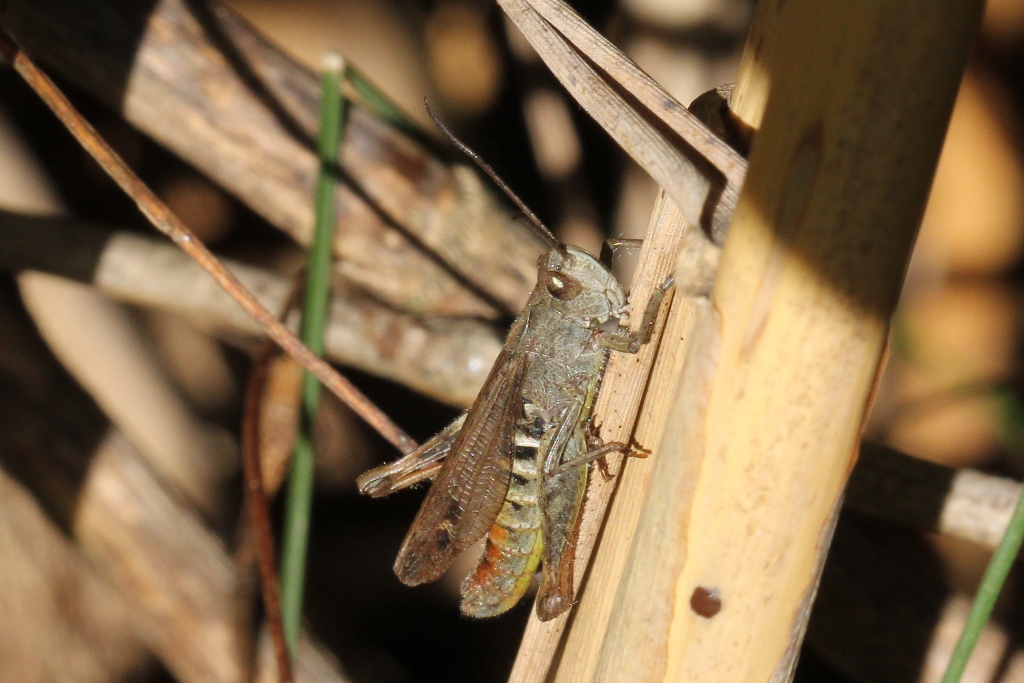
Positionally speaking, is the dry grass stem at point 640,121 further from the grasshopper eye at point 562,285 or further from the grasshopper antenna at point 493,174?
the grasshopper eye at point 562,285

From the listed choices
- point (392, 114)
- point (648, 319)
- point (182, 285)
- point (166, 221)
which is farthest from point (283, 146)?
→ point (648, 319)

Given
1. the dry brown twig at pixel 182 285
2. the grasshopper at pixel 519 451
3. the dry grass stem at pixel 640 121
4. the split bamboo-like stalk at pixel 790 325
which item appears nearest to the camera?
the split bamboo-like stalk at pixel 790 325

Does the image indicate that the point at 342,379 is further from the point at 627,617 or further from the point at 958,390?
the point at 958,390

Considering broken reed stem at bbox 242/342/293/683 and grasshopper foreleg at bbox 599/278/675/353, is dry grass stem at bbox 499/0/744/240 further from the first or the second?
broken reed stem at bbox 242/342/293/683

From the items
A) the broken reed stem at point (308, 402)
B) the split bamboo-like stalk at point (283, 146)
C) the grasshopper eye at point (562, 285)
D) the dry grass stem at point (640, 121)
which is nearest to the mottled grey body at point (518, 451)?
the grasshopper eye at point (562, 285)

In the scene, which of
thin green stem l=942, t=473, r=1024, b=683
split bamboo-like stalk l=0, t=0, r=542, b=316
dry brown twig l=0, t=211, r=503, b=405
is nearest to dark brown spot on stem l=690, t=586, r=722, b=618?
thin green stem l=942, t=473, r=1024, b=683

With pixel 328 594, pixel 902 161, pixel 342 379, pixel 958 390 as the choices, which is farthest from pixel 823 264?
pixel 328 594

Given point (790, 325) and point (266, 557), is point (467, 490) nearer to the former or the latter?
point (266, 557)
